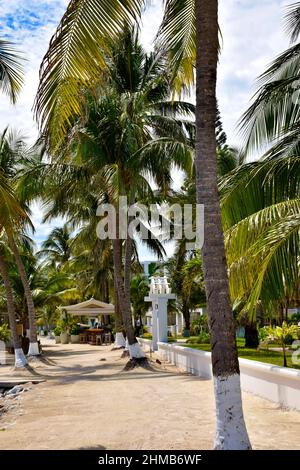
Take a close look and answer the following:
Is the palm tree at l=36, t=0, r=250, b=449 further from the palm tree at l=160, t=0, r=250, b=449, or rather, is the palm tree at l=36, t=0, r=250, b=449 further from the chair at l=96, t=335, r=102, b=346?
the chair at l=96, t=335, r=102, b=346

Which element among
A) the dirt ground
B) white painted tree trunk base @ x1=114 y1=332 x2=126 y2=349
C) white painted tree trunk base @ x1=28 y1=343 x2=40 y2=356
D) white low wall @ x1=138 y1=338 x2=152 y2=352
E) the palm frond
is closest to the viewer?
the palm frond

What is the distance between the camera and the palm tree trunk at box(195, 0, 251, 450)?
5.80 meters

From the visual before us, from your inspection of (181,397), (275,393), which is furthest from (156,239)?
(275,393)

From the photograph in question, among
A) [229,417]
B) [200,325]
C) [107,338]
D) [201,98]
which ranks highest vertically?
[201,98]

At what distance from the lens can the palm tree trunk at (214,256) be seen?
580cm

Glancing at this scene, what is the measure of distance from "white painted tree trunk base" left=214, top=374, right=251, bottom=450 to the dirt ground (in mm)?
974

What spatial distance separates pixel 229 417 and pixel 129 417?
3842 mm

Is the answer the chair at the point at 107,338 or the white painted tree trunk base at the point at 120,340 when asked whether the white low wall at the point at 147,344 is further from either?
the chair at the point at 107,338

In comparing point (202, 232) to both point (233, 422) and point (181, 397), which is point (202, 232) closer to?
point (233, 422)

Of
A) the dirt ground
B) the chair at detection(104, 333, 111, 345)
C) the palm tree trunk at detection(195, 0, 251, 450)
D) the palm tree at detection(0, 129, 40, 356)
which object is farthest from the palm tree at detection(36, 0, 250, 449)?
the chair at detection(104, 333, 111, 345)

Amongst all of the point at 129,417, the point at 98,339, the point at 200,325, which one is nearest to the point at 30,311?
the point at 129,417

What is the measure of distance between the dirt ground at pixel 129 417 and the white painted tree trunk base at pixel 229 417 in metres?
0.97

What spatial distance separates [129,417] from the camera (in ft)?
30.5

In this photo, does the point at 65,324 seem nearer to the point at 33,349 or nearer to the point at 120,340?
the point at 120,340
